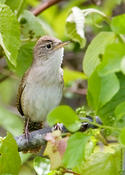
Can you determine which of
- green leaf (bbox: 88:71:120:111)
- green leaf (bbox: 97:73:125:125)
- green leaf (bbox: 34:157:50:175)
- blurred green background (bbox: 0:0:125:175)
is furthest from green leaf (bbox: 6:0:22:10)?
green leaf (bbox: 88:71:120:111)

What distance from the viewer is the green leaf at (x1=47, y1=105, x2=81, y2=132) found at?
57.6 inches

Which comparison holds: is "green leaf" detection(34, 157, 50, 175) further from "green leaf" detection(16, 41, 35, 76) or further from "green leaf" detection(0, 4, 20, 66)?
"green leaf" detection(16, 41, 35, 76)

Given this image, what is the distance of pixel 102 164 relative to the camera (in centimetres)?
167

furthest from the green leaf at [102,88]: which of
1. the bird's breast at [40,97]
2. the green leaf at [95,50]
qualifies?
the bird's breast at [40,97]

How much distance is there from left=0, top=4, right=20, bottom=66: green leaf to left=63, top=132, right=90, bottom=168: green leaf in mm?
599

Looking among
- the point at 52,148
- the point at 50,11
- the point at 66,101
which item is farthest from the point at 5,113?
the point at 52,148

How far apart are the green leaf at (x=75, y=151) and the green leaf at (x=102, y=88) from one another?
0.43 feet

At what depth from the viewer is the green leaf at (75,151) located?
57.8 inches

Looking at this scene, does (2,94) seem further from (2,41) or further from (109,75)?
(109,75)

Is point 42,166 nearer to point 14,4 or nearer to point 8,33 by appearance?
point 8,33

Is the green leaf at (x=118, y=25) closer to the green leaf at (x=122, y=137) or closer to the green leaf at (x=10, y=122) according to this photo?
the green leaf at (x=122, y=137)

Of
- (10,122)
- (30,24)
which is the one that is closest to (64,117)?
(30,24)

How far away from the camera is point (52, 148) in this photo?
1636mm

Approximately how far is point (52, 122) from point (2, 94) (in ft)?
16.0
